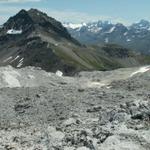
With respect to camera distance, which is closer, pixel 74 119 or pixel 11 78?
pixel 74 119

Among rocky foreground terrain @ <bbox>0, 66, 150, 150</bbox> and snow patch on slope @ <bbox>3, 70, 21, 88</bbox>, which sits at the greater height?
snow patch on slope @ <bbox>3, 70, 21, 88</bbox>

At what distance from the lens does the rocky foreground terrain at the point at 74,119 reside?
86.1 ft

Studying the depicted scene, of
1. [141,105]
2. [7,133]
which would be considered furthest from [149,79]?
[7,133]

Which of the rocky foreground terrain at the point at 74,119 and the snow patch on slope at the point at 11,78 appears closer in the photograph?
the rocky foreground terrain at the point at 74,119

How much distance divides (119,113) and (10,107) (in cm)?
1390

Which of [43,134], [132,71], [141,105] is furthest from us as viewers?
[132,71]

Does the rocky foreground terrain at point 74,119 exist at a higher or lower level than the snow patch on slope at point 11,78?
lower

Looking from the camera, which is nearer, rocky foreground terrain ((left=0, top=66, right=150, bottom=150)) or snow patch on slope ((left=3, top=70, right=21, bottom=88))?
rocky foreground terrain ((left=0, top=66, right=150, bottom=150))

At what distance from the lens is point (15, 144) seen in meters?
27.6

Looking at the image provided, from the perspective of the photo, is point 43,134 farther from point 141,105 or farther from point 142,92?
point 142,92

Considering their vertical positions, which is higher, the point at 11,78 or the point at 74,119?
the point at 11,78

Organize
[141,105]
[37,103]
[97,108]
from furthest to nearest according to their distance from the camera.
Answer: [37,103], [97,108], [141,105]

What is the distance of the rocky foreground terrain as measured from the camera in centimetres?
2623

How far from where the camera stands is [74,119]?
34.3 m
